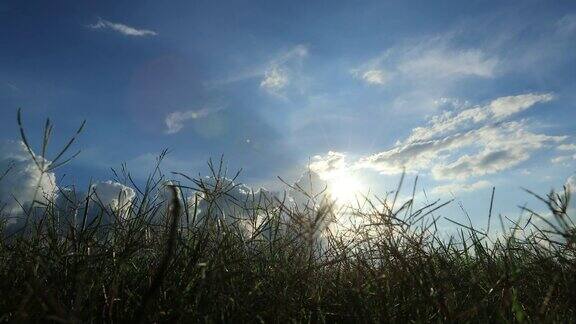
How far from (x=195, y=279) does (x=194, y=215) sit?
0.75m

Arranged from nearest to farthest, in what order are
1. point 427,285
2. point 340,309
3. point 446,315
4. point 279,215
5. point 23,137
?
point 23,137, point 446,315, point 427,285, point 340,309, point 279,215

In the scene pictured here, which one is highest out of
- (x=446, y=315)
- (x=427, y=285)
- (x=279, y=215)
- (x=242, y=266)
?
(x=279, y=215)

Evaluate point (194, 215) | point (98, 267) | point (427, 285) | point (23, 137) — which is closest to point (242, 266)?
point (194, 215)

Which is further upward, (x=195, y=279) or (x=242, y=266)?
(x=242, y=266)

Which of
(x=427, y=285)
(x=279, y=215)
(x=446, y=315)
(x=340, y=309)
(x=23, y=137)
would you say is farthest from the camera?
(x=279, y=215)

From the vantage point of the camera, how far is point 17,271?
9.36 feet

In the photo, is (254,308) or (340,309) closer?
(254,308)

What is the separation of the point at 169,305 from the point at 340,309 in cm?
105

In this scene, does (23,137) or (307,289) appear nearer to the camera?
(23,137)

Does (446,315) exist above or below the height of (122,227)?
below

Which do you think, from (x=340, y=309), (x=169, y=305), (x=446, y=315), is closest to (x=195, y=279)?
(x=169, y=305)

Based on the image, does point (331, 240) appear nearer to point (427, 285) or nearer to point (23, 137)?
point (427, 285)

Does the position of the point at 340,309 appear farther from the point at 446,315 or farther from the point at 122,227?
the point at 122,227

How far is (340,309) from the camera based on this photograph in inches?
112
